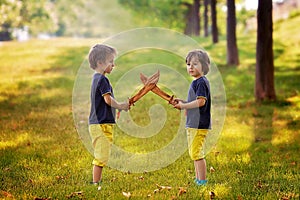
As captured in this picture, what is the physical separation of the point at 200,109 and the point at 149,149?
241 centimetres

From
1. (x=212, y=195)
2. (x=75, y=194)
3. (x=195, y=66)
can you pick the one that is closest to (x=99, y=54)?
(x=195, y=66)

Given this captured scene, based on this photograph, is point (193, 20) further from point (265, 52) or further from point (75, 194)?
point (75, 194)

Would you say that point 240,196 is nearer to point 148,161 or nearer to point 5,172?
point 148,161

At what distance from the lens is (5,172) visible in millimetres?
6215

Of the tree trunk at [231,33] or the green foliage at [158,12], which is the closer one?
the tree trunk at [231,33]

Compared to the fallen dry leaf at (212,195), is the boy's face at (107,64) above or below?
above

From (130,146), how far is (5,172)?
2311 mm

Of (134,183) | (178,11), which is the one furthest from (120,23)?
(134,183)

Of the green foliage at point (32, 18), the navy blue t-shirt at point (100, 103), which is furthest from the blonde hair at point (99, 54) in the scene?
the green foliage at point (32, 18)

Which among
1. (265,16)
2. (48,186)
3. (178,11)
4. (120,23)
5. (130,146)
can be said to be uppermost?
(265,16)

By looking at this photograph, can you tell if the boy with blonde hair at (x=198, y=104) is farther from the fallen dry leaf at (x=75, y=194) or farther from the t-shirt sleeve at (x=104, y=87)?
the fallen dry leaf at (x=75, y=194)

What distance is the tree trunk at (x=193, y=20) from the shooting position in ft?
115

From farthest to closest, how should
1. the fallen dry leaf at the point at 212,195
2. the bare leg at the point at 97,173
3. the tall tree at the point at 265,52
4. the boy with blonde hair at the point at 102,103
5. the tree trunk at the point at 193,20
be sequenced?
the tree trunk at the point at 193,20 < the tall tree at the point at 265,52 < the bare leg at the point at 97,173 < the boy with blonde hair at the point at 102,103 < the fallen dry leaf at the point at 212,195

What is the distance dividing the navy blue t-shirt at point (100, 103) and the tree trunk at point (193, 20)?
97.7 ft
